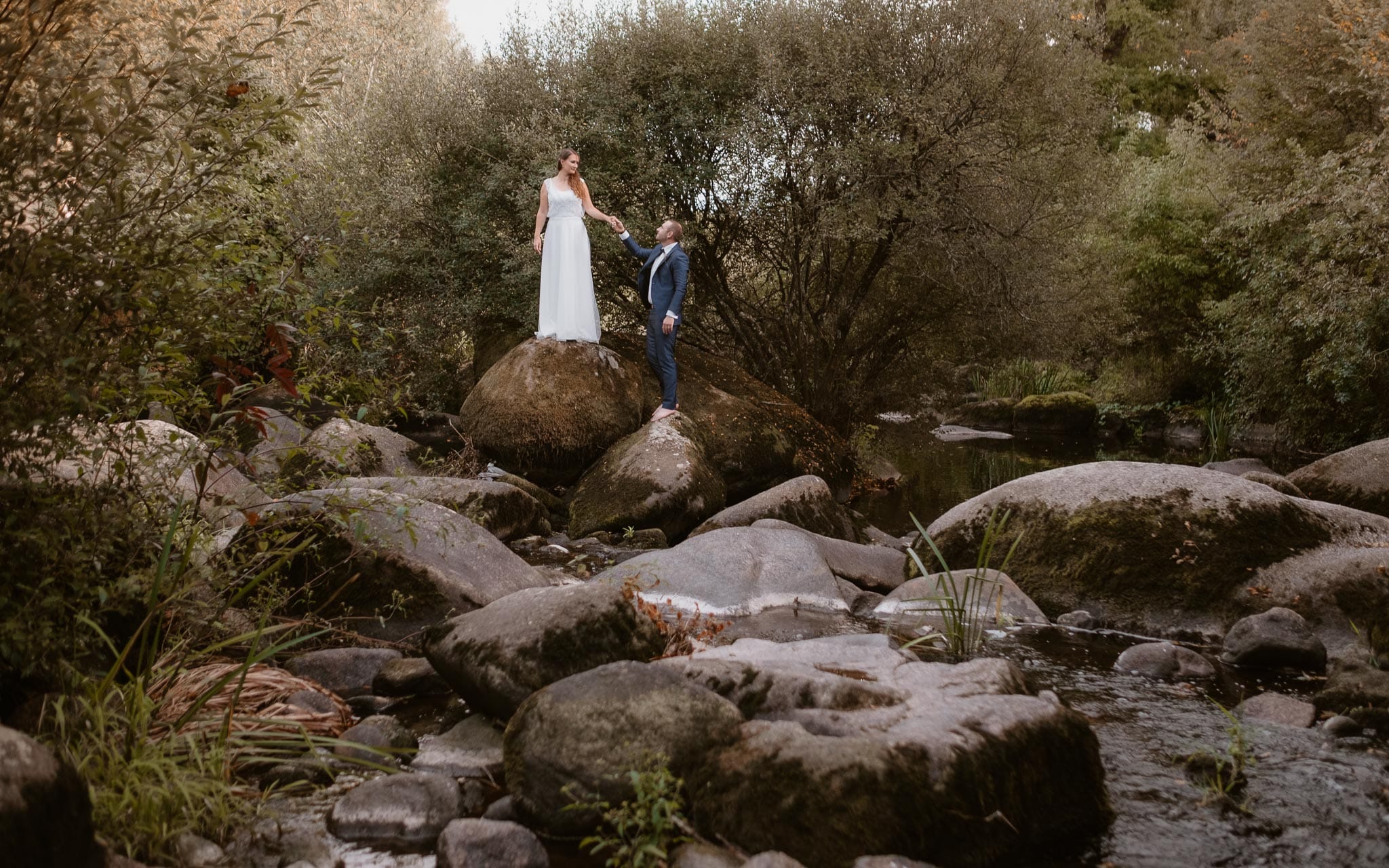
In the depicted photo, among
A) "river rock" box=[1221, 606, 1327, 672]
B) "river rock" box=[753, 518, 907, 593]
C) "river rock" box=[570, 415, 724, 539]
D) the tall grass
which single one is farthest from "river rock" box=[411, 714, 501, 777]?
"river rock" box=[570, 415, 724, 539]

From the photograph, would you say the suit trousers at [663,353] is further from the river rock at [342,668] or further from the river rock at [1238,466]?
the river rock at [1238,466]

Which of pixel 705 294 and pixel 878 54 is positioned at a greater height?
pixel 878 54

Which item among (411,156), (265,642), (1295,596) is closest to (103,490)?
(265,642)

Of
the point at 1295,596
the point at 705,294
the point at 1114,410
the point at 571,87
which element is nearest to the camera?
the point at 1295,596

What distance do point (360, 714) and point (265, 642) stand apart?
763 millimetres

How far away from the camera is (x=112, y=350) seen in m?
4.08

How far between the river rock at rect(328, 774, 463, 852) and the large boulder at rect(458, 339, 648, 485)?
8.86 meters

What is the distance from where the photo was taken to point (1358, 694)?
5.27 meters

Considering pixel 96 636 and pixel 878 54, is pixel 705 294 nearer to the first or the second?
pixel 878 54

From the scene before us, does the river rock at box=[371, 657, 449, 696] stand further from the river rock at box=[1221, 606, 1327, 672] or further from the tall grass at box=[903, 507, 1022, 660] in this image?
the river rock at box=[1221, 606, 1327, 672]

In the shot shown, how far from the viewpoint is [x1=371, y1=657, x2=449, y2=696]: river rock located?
216 inches

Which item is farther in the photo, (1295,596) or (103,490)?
(1295,596)

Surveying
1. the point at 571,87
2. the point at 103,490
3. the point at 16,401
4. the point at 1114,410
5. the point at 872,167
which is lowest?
the point at 1114,410

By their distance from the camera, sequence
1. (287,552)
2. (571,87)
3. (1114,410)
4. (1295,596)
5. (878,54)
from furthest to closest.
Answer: (1114,410), (571,87), (878,54), (1295,596), (287,552)
